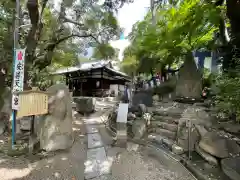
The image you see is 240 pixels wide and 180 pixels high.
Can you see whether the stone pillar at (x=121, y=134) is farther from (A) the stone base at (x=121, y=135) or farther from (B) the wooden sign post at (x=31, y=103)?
(B) the wooden sign post at (x=31, y=103)

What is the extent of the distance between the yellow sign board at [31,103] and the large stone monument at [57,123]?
1.05 ft

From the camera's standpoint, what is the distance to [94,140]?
5.90m

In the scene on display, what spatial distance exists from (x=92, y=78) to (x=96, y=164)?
15400 millimetres

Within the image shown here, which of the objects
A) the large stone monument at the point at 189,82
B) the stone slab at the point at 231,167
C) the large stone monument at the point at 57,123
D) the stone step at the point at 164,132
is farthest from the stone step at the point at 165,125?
the large stone monument at the point at 57,123

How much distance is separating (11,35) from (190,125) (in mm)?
7350

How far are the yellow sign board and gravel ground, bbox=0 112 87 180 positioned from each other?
120 centimetres

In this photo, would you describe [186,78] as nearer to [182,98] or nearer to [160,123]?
[182,98]

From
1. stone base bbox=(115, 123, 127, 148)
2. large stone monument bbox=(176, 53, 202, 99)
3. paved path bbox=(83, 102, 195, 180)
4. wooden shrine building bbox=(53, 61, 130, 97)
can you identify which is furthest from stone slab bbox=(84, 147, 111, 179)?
wooden shrine building bbox=(53, 61, 130, 97)

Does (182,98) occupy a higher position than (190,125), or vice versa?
(182,98)

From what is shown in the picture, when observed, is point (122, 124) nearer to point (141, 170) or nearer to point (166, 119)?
point (166, 119)

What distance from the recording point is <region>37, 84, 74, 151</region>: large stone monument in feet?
16.0

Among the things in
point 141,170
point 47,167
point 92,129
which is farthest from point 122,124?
point 47,167

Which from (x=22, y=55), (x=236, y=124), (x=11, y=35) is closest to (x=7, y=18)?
(x=11, y=35)

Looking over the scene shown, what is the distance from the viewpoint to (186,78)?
741 centimetres
